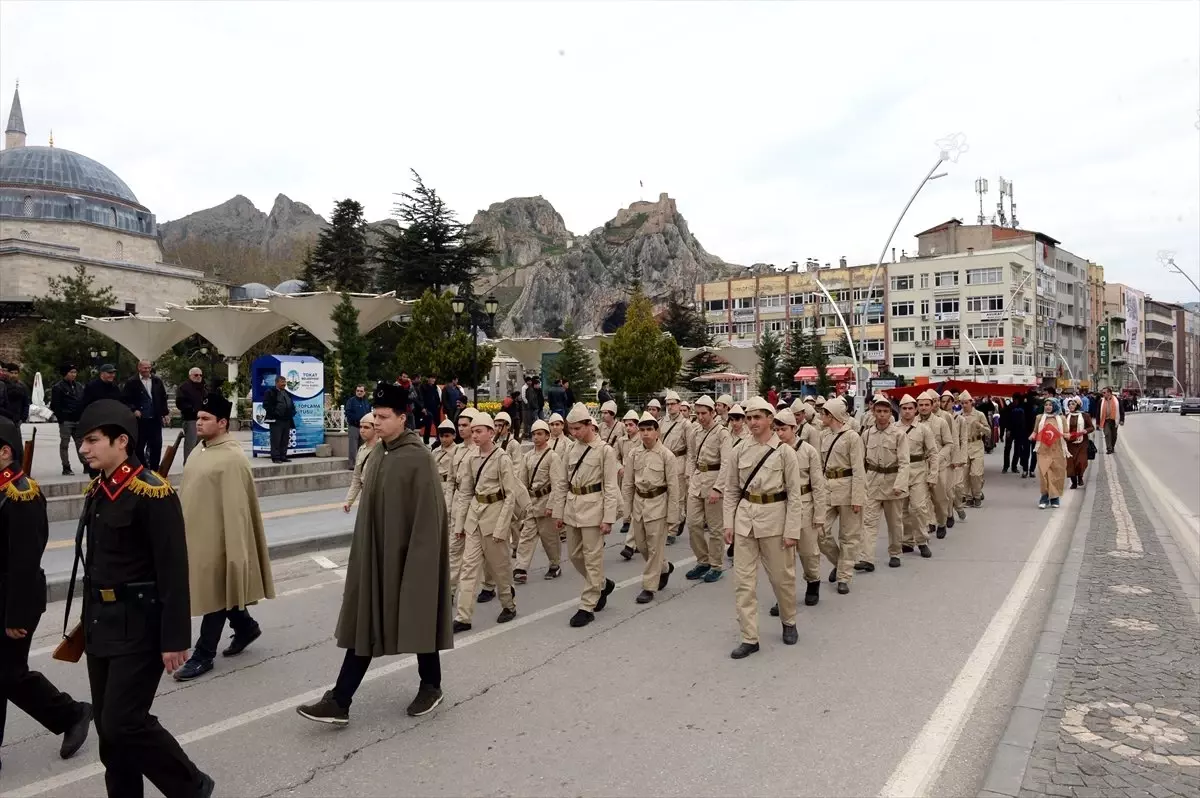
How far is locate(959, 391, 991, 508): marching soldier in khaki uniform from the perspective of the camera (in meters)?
14.3

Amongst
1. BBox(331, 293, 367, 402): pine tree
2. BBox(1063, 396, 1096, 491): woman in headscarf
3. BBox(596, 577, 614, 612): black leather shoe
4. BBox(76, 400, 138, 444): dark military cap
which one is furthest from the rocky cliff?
BBox(76, 400, 138, 444): dark military cap

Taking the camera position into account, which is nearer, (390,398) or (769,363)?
(390,398)

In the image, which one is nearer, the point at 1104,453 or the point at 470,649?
the point at 470,649

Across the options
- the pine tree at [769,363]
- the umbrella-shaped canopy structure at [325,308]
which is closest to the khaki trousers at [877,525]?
the umbrella-shaped canopy structure at [325,308]

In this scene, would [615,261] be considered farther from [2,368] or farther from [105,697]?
[105,697]

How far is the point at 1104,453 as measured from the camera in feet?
88.2

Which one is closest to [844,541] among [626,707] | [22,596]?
[626,707]

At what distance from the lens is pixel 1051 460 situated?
47.4 feet

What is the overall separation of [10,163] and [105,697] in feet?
283

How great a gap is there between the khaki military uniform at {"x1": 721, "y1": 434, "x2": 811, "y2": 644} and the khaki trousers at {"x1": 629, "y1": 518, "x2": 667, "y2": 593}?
1.43 meters

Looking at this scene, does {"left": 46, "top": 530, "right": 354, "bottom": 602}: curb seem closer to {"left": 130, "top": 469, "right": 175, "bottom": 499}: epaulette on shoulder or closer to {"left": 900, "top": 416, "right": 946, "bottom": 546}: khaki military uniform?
{"left": 130, "top": 469, "right": 175, "bottom": 499}: epaulette on shoulder

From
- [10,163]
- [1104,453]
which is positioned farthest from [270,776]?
[10,163]

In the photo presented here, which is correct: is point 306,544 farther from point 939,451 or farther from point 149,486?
point 939,451

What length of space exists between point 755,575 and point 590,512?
1.67 metres
